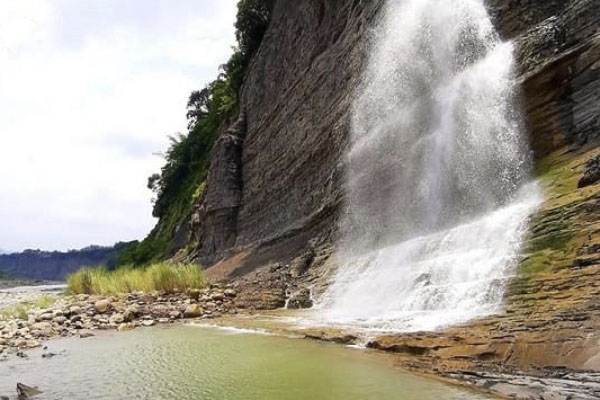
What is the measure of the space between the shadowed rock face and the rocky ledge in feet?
17.4

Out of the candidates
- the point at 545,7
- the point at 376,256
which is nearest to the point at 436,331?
the point at 376,256

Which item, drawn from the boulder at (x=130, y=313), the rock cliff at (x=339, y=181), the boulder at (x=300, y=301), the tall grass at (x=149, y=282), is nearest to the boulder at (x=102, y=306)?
the boulder at (x=130, y=313)

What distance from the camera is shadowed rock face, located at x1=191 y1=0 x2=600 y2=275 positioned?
45.2 feet

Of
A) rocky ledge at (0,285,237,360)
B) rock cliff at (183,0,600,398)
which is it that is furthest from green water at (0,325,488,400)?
rocky ledge at (0,285,237,360)

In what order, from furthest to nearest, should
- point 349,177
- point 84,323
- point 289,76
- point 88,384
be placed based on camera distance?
point 289,76 → point 349,177 → point 84,323 → point 88,384

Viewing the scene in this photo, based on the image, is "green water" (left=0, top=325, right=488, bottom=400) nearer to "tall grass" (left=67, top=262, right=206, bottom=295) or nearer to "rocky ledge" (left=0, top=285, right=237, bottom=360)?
"rocky ledge" (left=0, top=285, right=237, bottom=360)

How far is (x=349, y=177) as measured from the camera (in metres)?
21.4

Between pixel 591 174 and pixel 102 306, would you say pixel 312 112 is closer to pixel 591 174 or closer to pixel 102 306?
pixel 102 306

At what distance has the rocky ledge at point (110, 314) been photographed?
43.1 ft

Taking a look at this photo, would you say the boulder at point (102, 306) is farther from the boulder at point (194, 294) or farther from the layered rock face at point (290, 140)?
the layered rock face at point (290, 140)

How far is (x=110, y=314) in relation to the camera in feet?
52.8

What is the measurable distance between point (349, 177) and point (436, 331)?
42.0 feet

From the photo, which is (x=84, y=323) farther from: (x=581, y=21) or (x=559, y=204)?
(x=581, y=21)

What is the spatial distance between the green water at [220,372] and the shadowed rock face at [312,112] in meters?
8.48
